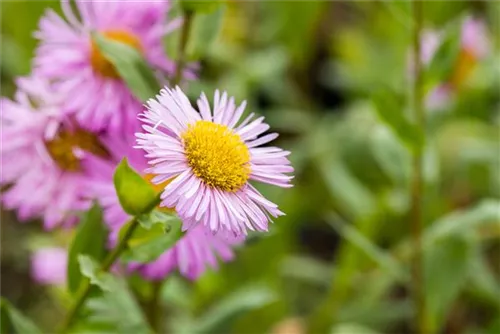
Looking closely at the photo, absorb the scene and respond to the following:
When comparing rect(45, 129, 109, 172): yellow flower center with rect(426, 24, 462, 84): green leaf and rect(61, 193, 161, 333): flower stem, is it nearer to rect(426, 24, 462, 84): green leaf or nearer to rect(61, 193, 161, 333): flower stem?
rect(61, 193, 161, 333): flower stem

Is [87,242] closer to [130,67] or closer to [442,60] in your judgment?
[130,67]

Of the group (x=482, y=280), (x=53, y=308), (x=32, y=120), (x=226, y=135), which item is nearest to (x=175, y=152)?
(x=226, y=135)

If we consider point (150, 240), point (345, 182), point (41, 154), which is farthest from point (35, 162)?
point (345, 182)

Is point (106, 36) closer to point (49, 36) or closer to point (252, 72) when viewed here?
point (49, 36)

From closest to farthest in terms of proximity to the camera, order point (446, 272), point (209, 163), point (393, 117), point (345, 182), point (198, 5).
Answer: point (209, 163), point (198, 5), point (393, 117), point (446, 272), point (345, 182)

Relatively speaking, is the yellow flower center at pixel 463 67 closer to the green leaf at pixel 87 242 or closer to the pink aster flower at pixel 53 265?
the pink aster flower at pixel 53 265

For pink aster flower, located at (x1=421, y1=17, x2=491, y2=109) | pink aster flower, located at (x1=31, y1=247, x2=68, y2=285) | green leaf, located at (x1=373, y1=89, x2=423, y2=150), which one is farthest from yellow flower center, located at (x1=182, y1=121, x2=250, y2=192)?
pink aster flower, located at (x1=421, y1=17, x2=491, y2=109)
